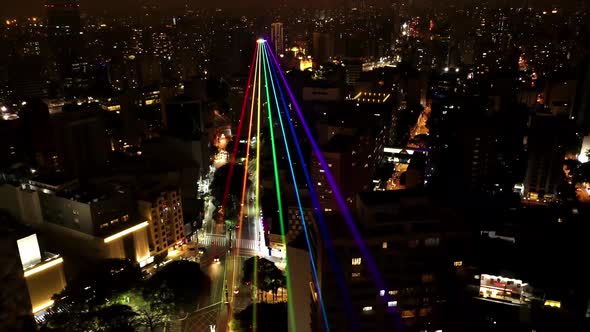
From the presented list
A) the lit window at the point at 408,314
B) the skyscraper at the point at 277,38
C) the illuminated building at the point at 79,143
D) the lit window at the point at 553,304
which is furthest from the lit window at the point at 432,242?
the skyscraper at the point at 277,38

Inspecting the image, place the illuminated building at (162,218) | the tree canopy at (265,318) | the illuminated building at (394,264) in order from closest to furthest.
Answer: the illuminated building at (394,264)
the tree canopy at (265,318)
the illuminated building at (162,218)

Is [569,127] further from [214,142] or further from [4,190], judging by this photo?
[4,190]

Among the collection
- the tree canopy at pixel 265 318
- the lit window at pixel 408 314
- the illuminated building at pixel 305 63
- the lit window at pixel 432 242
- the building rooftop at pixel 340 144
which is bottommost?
the tree canopy at pixel 265 318

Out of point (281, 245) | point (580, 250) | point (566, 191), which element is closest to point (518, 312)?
point (580, 250)

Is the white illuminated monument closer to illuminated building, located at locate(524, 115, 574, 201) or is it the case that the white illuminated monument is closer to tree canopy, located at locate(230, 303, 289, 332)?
tree canopy, located at locate(230, 303, 289, 332)

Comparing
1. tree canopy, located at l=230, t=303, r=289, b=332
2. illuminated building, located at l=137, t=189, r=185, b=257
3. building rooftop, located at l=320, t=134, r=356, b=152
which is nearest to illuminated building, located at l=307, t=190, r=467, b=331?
tree canopy, located at l=230, t=303, r=289, b=332

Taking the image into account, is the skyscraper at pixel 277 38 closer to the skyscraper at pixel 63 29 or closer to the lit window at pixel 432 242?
the skyscraper at pixel 63 29
